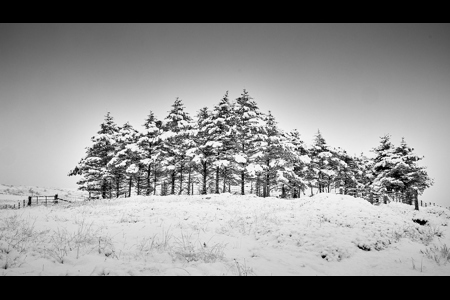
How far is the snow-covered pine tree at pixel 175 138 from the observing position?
947 inches

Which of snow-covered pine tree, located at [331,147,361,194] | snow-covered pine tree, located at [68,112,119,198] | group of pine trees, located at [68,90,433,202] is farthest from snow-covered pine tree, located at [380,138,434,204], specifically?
snow-covered pine tree, located at [68,112,119,198]

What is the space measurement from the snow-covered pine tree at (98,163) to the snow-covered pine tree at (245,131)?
674 inches

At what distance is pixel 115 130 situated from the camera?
28234 millimetres

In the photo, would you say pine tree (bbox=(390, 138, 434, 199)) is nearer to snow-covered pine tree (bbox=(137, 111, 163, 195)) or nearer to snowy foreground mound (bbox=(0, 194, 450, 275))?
snowy foreground mound (bbox=(0, 194, 450, 275))

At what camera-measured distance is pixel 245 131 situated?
22.9 meters

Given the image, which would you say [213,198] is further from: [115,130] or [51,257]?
[115,130]

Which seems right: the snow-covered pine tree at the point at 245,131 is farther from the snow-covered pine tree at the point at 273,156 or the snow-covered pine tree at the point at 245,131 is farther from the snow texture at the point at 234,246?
the snow texture at the point at 234,246

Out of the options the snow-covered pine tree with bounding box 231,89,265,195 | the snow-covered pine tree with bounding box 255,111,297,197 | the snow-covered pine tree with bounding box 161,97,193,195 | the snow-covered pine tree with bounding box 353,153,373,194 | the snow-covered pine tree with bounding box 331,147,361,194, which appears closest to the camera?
the snow-covered pine tree with bounding box 231,89,265,195

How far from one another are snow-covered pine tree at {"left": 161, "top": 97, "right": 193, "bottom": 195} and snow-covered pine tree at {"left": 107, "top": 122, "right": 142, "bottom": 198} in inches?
156

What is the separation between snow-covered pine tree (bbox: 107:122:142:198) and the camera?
984 inches

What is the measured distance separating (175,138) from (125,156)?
7.98 metres

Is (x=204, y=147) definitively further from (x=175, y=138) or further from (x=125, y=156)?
→ (x=125, y=156)

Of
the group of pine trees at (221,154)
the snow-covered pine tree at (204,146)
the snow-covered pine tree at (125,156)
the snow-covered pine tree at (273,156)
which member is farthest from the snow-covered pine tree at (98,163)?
the snow-covered pine tree at (273,156)
